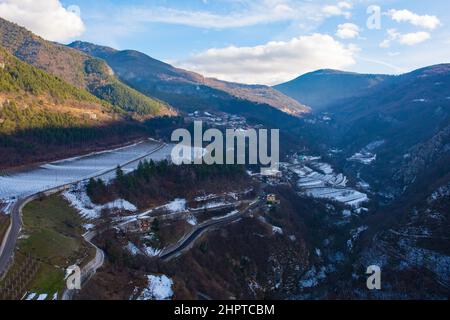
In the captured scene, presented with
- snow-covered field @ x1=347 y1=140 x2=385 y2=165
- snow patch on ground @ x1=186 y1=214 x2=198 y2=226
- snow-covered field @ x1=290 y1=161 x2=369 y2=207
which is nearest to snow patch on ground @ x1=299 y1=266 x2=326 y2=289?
snow patch on ground @ x1=186 y1=214 x2=198 y2=226

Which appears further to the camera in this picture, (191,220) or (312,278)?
(191,220)

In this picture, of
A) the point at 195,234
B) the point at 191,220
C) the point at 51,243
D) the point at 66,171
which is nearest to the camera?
the point at 51,243

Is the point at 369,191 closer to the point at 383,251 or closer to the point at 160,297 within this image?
the point at 383,251

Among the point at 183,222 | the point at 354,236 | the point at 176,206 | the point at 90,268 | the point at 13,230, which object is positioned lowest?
the point at 354,236

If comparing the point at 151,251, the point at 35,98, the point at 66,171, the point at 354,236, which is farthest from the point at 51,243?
the point at 35,98

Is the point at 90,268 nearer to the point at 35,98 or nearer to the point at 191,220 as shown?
the point at 191,220

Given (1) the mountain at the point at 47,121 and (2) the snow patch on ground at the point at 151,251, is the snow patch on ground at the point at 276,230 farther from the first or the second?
(1) the mountain at the point at 47,121

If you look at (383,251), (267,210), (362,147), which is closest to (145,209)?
(267,210)
